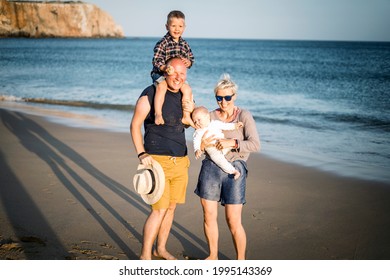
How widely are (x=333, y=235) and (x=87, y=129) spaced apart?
8.39 meters

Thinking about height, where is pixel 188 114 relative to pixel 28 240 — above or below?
above

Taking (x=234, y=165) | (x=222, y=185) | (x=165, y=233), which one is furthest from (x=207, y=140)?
(x=165, y=233)

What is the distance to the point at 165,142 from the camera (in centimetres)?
371

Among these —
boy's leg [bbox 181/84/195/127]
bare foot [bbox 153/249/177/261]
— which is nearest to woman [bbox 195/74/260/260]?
boy's leg [bbox 181/84/195/127]

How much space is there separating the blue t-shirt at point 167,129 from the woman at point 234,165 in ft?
1.11

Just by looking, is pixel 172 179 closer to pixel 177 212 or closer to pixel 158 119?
pixel 158 119

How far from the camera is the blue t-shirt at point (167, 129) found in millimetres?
3648

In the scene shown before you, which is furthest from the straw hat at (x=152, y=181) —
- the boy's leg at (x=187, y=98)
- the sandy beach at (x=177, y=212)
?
the sandy beach at (x=177, y=212)

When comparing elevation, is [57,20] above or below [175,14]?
above

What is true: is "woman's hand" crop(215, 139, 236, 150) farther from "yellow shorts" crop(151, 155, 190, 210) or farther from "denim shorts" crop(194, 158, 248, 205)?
"yellow shorts" crop(151, 155, 190, 210)

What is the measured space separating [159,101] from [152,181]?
2.59 feet

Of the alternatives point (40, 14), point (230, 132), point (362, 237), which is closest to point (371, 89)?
point (362, 237)
